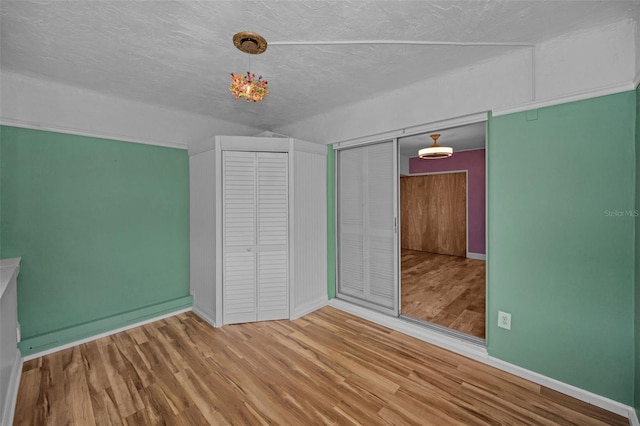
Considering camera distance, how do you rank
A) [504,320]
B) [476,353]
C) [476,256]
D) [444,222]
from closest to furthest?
1. [504,320]
2. [476,353]
3. [476,256]
4. [444,222]

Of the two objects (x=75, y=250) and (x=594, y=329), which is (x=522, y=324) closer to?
(x=594, y=329)

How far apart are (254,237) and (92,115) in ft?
6.83

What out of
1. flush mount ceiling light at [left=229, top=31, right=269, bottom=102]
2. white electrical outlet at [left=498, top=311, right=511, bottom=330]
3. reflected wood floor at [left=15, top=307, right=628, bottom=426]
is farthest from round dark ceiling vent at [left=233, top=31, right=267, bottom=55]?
white electrical outlet at [left=498, top=311, right=511, bottom=330]

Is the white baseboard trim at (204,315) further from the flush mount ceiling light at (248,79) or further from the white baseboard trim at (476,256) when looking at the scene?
the white baseboard trim at (476,256)

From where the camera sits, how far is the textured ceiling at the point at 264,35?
1569 millimetres

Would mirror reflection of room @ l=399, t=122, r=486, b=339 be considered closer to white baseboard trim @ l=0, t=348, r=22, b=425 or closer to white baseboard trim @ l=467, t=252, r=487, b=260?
white baseboard trim @ l=467, t=252, r=487, b=260

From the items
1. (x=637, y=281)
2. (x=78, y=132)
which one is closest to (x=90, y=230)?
A: (x=78, y=132)

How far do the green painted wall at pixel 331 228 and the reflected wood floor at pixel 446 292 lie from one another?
933 mm

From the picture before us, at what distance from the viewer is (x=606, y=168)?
173 cm

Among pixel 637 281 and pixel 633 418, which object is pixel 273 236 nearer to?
pixel 637 281

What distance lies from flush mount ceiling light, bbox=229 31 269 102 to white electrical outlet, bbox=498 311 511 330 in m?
2.52

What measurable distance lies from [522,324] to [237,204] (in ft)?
9.34

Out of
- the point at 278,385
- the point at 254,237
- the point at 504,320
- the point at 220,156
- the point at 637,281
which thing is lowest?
the point at 278,385

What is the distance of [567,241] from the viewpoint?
187 centimetres
